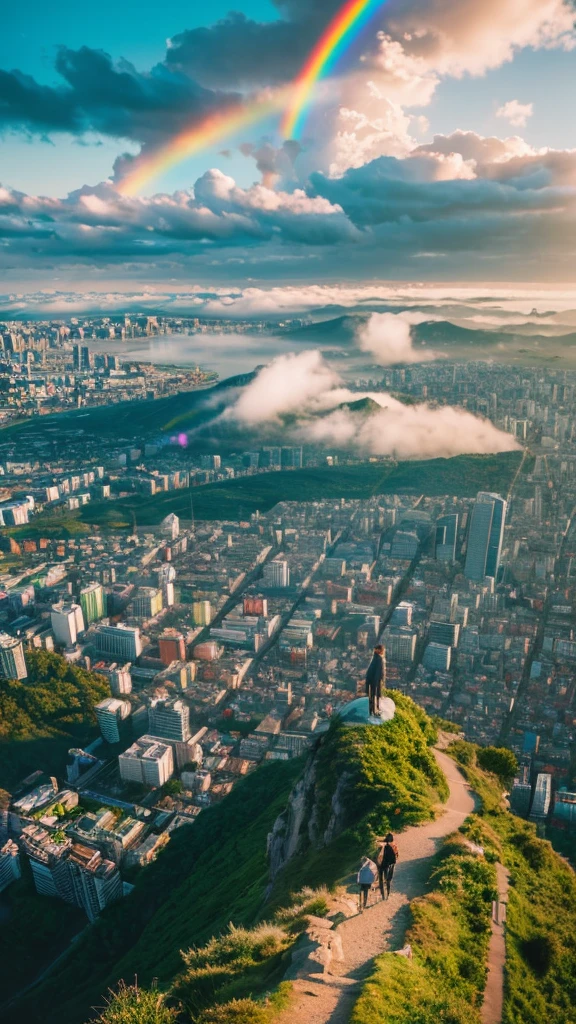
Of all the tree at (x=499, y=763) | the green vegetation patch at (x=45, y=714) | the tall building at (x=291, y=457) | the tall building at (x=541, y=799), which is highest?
the tree at (x=499, y=763)

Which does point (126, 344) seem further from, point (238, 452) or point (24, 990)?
point (24, 990)

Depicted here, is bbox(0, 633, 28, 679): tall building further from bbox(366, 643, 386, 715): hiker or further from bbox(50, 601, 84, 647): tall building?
bbox(366, 643, 386, 715): hiker

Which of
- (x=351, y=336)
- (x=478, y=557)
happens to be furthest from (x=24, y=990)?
(x=351, y=336)

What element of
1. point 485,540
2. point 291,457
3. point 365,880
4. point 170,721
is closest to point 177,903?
point 170,721

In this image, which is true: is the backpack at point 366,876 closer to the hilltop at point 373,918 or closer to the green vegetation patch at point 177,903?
the hilltop at point 373,918

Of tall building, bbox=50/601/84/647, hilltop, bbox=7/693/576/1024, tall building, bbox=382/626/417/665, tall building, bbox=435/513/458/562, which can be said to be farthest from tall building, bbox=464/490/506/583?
hilltop, bbox=7/693/576/1024

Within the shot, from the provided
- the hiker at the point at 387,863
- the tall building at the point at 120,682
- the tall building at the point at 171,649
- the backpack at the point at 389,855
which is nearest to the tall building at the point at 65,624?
the tall building at the point at 120,682

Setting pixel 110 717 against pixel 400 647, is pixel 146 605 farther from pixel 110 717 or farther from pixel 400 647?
pixel 400 647

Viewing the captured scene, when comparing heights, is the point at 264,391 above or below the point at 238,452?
above
